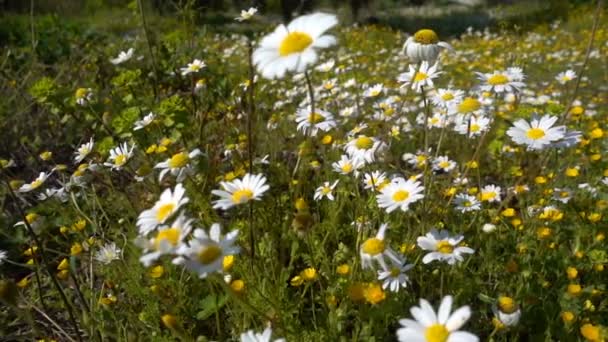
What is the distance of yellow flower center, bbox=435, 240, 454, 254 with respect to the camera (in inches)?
57.2

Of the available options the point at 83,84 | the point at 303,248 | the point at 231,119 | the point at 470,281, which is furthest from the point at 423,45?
the point at 83,84

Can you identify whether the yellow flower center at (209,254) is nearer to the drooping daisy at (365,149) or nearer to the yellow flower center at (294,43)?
the yellow flower center at (294,43)

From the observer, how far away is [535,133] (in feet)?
5.29

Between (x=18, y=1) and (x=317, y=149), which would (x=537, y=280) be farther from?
(x=18, y=1)

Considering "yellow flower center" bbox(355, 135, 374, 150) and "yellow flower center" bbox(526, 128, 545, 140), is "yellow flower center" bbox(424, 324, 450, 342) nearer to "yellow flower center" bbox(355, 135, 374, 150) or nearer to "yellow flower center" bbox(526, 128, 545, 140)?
"yellow flower center" bbox(526, 128, 545, 140)

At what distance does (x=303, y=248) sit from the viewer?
201cm

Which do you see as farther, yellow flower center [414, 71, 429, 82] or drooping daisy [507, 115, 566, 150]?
yellow flower center [414, 71, 429, 82]

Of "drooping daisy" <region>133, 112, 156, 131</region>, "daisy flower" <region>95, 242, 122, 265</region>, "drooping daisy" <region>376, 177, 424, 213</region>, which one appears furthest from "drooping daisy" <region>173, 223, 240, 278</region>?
"drooping daisy" <region>133, 112, 156, 131</region>

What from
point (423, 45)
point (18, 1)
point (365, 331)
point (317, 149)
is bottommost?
point (18, 1)

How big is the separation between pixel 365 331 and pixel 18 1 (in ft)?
69.6

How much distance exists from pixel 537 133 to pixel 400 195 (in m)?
0.49

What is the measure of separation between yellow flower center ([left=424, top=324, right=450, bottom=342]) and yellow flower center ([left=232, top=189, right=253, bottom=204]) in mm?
558

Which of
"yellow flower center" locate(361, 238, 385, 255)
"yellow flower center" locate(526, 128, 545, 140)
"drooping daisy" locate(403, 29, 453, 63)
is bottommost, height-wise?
"yellow flower center" locate(361, 238, 385, 255)

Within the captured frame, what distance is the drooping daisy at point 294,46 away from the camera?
1.13m
